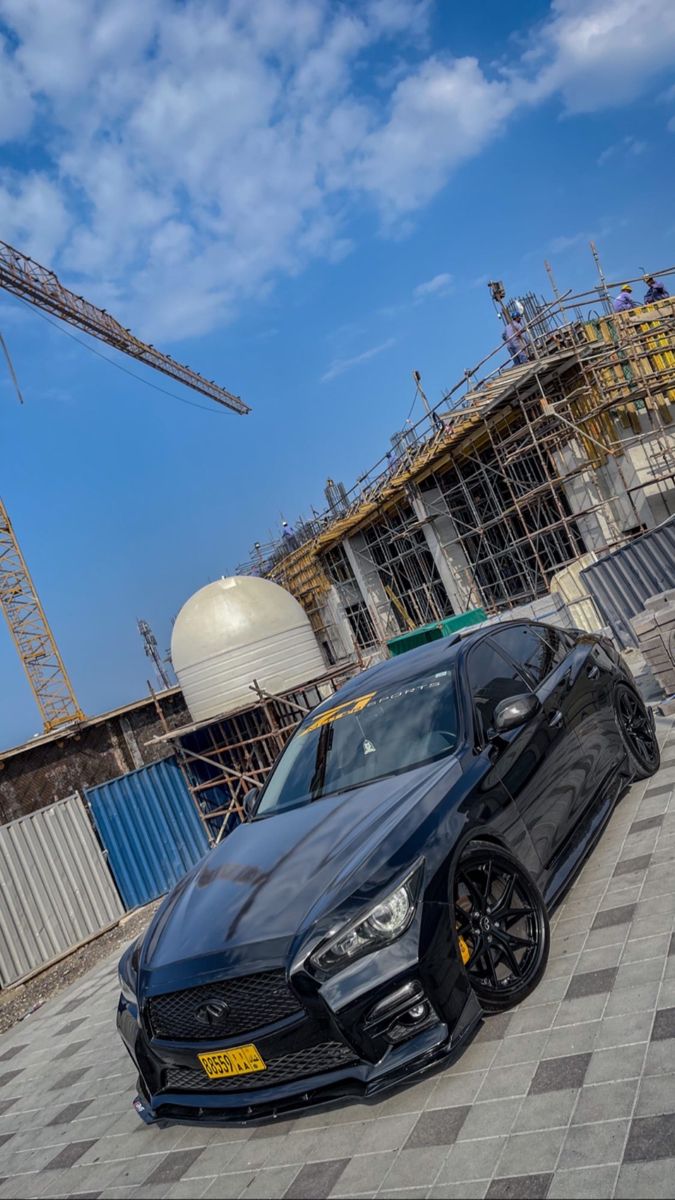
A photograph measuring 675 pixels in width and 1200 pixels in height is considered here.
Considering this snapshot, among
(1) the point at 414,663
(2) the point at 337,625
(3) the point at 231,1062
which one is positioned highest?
(2) the point at 337,625

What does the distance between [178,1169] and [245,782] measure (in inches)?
505

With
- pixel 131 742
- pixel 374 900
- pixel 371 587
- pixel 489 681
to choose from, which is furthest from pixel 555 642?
pixel 371 587

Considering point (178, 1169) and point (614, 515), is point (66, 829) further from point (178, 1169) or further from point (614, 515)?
point (614, 515)

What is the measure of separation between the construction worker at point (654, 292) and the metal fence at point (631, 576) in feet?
38.3

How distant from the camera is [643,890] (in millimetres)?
4641

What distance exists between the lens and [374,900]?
3.54m

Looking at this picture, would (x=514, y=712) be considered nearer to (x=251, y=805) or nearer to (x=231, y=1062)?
(x=251, y=805)

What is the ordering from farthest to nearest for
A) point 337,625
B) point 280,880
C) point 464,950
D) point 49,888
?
1. point 337,625
2. point 49,888
3. point 280,880
4. point 464,950

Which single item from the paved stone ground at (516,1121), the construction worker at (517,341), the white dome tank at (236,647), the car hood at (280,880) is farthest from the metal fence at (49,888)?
the construction worker at (517,341)

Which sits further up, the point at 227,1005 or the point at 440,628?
the point at 440,628

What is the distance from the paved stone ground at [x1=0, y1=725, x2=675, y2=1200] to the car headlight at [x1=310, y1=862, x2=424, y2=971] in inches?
25.3

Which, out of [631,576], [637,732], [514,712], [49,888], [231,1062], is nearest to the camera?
[231,1062]

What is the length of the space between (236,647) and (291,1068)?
14.1 meters

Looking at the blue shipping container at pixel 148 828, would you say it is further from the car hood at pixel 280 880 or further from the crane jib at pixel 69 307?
the crane jib at pixel 69 307
